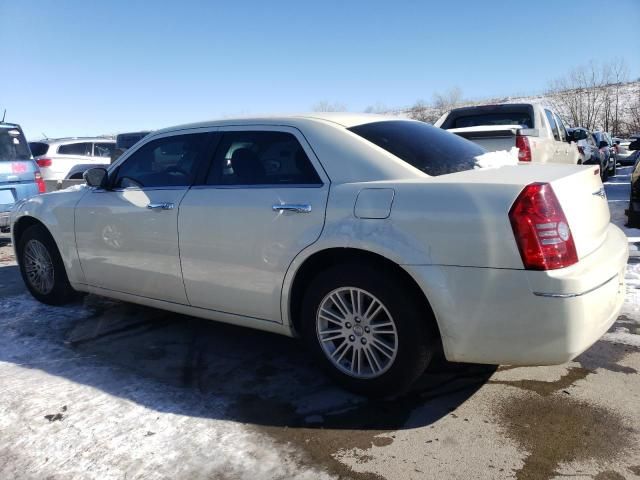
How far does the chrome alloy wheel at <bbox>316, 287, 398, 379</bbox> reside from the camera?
297 cm

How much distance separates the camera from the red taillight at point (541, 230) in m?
2.48

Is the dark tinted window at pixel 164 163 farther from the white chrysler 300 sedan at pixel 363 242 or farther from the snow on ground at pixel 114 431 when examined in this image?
the snow on ground at pixel 114 431

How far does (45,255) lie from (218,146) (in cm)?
227

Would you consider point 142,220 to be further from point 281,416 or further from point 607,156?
point 607,156

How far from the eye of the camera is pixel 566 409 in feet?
9.58

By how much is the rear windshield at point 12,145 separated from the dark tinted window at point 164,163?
4876 mm

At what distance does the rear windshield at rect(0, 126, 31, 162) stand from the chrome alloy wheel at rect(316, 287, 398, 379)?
22.8 ft

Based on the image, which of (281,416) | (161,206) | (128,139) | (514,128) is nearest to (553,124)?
(514,128)

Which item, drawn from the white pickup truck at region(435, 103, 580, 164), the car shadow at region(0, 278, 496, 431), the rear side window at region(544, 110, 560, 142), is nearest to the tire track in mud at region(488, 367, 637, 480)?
the car shadow at region(0, 278, 496, 431)

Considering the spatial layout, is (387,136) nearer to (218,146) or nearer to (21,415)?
(218,146)

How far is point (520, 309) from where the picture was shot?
2.53 meters

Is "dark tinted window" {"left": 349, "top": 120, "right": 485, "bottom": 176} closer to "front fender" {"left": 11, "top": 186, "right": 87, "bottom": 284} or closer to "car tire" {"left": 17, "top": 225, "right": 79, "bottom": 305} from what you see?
"front fender" {"left": 11, "top": 186, "right": 87, "bottom": 284}

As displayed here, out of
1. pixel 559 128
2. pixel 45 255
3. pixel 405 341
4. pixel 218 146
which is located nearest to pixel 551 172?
pixel 405 341

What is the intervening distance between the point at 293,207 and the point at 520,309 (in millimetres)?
1358
